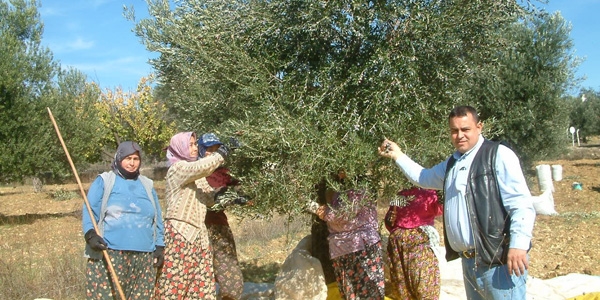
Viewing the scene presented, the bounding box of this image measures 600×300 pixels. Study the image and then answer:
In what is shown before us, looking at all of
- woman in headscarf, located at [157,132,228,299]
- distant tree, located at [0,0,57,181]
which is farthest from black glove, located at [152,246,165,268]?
distant tree, located at [0,0,57,181]

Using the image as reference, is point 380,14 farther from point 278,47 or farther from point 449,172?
point 449,172

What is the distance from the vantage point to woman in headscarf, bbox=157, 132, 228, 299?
500 cm

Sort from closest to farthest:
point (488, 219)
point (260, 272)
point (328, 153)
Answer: point (488, 219) < point (328, 153) < point (260, 272)

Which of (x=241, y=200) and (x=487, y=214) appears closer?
(x=487, y=214)

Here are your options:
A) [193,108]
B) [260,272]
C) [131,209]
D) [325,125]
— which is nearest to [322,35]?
[325,125]

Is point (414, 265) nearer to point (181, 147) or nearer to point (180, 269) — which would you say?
point (180, 269)

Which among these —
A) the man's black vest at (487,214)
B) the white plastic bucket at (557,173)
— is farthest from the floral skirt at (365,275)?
the white plastic bucket at (557,173)

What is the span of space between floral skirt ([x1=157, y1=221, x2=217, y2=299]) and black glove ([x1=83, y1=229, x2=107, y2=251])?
2.42ft

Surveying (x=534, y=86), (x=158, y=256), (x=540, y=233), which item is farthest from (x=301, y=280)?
(x=534, y=86)

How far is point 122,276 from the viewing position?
4637 millimetres

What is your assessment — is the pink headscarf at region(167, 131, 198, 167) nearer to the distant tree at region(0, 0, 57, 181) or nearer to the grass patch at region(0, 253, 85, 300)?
the grass patch at region(0, 253, 85, 300)

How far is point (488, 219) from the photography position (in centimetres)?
321

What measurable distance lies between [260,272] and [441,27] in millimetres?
5138

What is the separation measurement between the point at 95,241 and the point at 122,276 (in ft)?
1.42
